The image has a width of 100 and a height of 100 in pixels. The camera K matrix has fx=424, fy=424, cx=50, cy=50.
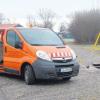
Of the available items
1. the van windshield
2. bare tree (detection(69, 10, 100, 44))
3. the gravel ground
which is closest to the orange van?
the van windshield

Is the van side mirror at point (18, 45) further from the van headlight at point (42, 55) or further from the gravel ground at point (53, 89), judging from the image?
the gravel ground at point (53, 89)

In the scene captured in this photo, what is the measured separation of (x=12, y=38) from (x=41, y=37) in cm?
95

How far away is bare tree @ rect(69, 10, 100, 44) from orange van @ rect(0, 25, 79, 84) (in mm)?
36994

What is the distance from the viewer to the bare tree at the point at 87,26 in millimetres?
50969

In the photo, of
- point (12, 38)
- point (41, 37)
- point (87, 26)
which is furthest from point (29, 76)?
point (87, 26)

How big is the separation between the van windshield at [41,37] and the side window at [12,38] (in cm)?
23

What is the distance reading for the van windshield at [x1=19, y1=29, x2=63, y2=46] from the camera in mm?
13203

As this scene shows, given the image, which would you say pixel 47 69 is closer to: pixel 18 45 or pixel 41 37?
pixel 18 45

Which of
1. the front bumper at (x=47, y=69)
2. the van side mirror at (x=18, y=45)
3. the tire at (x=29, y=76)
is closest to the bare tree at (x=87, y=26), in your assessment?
the van side mirror at (x=18, y=45)

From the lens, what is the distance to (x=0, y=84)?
12891 mm

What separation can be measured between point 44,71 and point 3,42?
99.1 inches

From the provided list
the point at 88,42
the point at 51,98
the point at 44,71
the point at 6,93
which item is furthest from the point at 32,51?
the point at 88,42

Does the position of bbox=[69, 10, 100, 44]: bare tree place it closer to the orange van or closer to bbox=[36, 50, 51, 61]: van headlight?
the orange van

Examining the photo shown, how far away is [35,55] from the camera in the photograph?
1242cm
